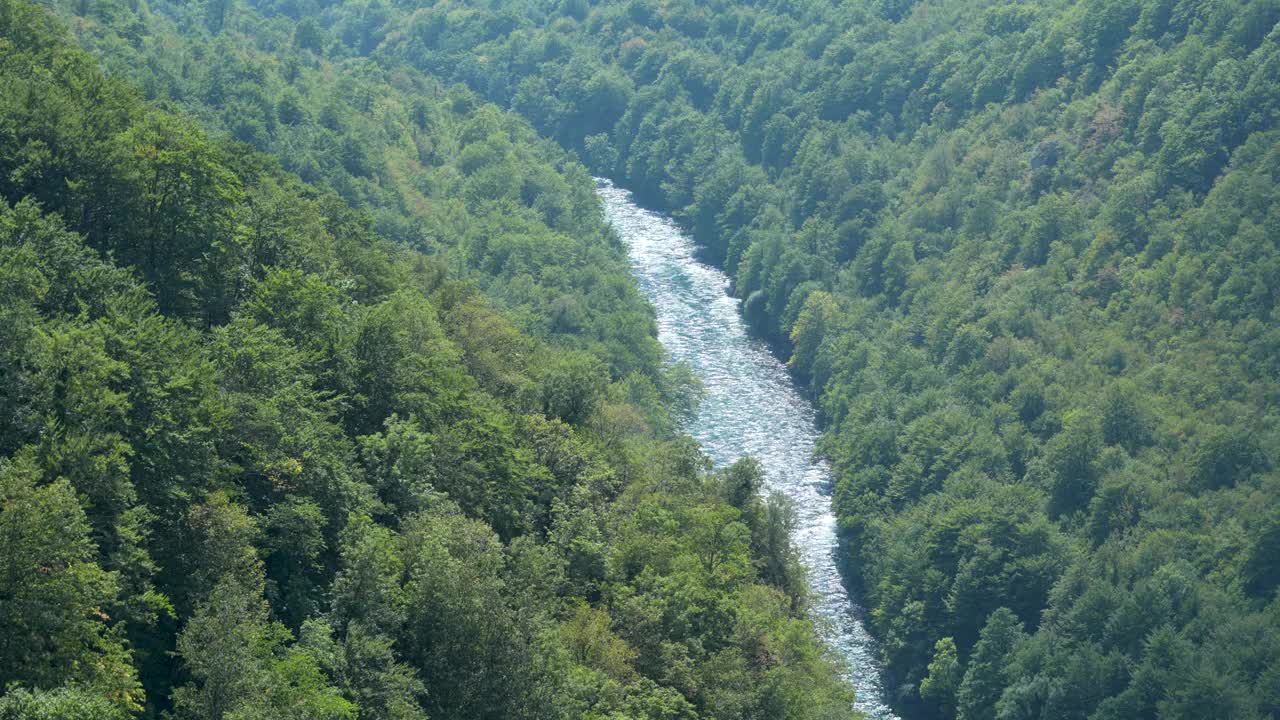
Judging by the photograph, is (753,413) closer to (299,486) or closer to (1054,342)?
(1054,342)

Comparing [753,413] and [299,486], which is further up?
[299,486]

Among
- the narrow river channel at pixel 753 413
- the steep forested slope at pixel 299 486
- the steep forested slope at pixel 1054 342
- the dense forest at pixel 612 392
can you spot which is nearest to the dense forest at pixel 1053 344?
the steep forested slope at pixel 1054 342

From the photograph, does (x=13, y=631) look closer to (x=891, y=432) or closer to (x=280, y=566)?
(x=280, y=566)

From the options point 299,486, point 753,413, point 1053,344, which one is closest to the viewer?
point 299,486

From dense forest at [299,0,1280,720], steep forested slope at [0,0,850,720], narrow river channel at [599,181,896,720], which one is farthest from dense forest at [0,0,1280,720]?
narrow river channel at [599,181,896,720]

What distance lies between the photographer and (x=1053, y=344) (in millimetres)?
141750

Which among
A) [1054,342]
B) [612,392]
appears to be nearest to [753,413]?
[612,392]

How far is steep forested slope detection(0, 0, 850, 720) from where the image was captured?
5997 centimetres

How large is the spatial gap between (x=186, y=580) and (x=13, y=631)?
10882mm

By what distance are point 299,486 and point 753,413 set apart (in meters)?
82.6

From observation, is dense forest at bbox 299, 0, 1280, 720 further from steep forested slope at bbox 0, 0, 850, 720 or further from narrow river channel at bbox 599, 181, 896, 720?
steep forested slope at bbox 0, 0, 850, 720

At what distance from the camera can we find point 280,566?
7075 centimetres

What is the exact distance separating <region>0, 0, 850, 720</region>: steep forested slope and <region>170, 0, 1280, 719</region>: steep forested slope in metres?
20.8

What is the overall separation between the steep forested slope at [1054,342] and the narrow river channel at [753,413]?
2450 millimetres
